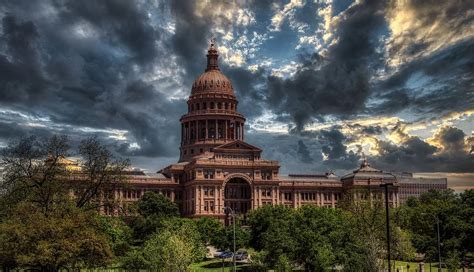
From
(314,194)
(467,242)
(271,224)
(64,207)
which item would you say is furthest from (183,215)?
(64,207)

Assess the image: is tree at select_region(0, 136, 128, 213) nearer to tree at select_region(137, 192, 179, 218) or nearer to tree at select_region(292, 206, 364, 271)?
tree at select_region(292, 206, 364, 271)

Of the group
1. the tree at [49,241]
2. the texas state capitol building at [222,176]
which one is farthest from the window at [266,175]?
the tree at [49,241]

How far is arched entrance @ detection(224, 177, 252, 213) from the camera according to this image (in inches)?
6368

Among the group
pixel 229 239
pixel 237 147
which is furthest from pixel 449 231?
pixel 237 147

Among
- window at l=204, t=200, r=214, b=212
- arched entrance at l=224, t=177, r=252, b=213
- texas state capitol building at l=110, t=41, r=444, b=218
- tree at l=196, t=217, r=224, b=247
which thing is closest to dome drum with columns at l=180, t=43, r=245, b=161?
texas state capitol building at l=110, t=41, r=444, b=218

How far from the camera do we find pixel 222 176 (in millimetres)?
158625

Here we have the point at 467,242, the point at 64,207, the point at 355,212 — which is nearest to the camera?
the point at 64,207

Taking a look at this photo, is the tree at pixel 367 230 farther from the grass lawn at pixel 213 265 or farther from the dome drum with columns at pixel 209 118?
the dome drum with columns at pixel 209 118

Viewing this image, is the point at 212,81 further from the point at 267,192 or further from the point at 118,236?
the point at 118,236

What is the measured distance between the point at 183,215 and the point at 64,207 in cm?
10079

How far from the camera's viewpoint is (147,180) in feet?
563

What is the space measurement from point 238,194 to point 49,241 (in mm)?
102568

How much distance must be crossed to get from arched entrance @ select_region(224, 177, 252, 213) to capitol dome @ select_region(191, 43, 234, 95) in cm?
3256

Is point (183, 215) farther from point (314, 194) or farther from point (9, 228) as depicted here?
point (9, 228)
